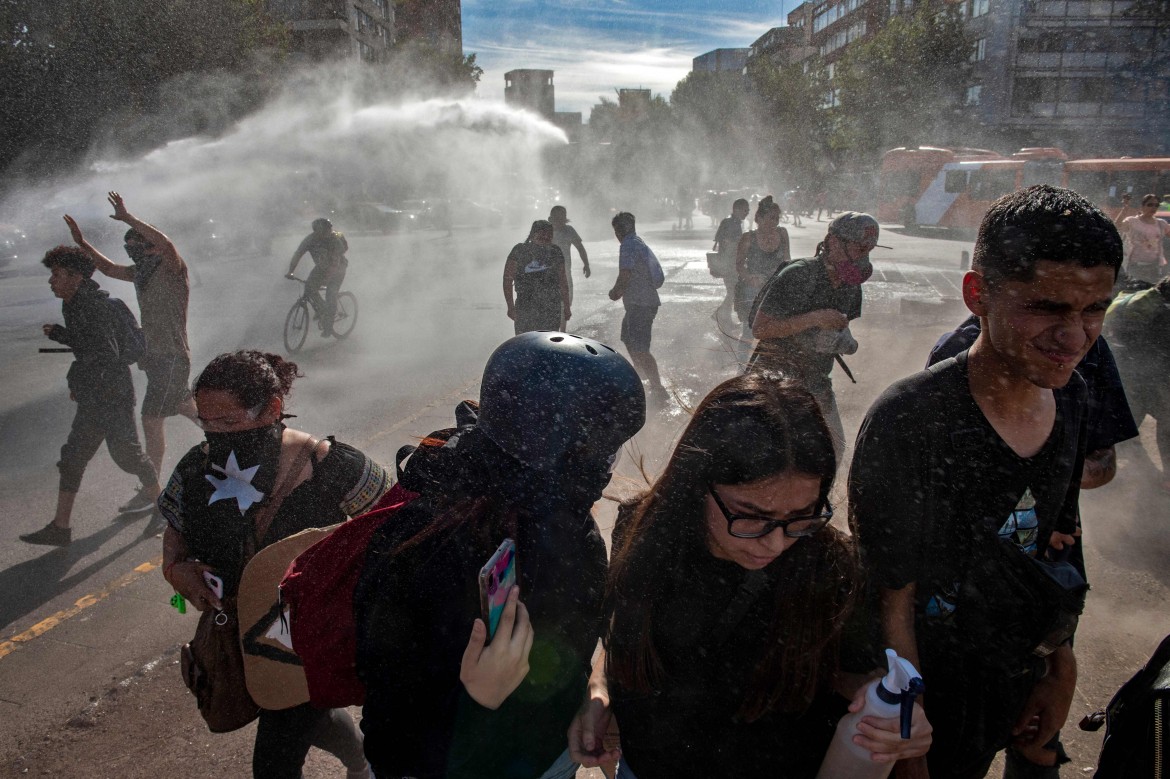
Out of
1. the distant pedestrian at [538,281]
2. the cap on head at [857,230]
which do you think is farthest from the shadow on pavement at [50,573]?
the cap on head at [857,230]

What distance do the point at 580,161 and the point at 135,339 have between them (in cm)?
3877

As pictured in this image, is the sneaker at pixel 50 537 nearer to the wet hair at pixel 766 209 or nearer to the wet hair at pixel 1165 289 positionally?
the wet hair at pixel 766 209

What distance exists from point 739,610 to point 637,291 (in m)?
5.37

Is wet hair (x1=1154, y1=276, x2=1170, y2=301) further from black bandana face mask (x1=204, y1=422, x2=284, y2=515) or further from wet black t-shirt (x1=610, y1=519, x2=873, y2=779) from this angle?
black bandana face mask (x1=204, y1=422, x2=284, y2=515)

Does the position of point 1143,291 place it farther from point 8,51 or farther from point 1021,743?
point 8,51

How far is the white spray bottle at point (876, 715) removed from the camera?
1.31 metres

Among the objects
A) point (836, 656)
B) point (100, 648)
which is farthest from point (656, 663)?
point (100, 648)

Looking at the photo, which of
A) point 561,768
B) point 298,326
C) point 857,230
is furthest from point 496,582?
point 298,326

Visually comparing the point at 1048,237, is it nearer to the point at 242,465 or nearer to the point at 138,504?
the point at 242,465

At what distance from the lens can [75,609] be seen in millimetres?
3805

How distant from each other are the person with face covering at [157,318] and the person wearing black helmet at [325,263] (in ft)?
15.1

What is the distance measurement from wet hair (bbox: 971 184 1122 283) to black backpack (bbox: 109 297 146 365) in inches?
186

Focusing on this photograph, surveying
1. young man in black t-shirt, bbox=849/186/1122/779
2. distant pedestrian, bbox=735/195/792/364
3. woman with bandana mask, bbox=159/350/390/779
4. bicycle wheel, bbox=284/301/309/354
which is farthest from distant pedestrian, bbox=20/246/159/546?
distant pedestrian, bbox=735/195/792/364

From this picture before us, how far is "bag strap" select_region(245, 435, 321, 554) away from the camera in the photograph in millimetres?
2184
